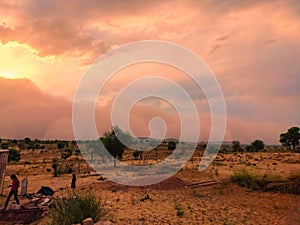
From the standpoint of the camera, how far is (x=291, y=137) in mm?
84562

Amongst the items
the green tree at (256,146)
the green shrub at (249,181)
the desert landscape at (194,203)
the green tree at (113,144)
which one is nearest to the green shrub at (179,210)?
the desert landscape at (194,203)

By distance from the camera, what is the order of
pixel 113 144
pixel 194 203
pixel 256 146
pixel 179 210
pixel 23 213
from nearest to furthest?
pixel 23 213 < pixel 179 210 < pixel 194 203 < pixel 113 144 < pixel 256 146

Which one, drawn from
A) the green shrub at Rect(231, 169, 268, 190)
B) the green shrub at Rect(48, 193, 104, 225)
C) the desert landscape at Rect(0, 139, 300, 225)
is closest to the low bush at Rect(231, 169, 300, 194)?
the green shrub at Rect(231, 169, 268, 190)

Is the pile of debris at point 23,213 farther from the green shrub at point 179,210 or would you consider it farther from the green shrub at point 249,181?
the green shrub at point 249,181

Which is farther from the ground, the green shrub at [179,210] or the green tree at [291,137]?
the green tree at [291,137]

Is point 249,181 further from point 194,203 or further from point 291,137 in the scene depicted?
point 291,137

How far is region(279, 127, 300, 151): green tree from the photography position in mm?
83500

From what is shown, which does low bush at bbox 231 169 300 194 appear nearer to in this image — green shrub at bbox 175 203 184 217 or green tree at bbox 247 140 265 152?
green shrub at bbox 175 203 184 217

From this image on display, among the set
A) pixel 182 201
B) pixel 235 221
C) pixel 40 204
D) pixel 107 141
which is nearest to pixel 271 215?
pixel 235 221

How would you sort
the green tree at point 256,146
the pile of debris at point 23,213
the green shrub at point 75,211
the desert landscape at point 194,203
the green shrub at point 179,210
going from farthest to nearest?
1. the green tree at point 256,146
2. the green shrub at point 179,210
3. the desert landscape at point 194,203
4. the pile of debris at point 23,213
5. the green shrub at point 75,211

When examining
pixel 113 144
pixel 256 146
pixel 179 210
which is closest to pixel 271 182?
pixel 179 210

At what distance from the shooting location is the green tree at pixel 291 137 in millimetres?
83500

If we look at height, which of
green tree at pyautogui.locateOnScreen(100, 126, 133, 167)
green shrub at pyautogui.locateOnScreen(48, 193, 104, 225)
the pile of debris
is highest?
green tree at pyautogui.locateOnScreen(100, 126, 133, 167)

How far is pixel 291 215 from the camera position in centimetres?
1556
